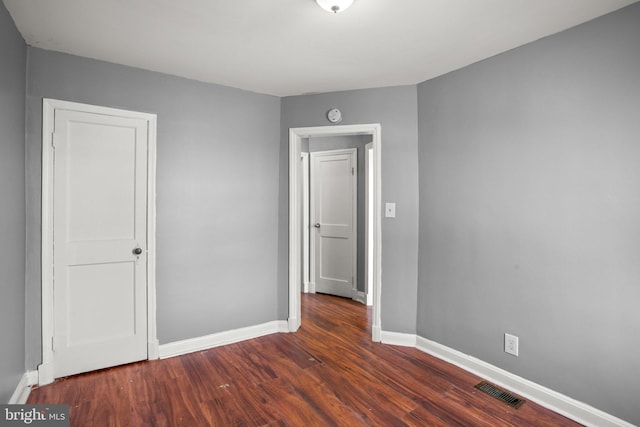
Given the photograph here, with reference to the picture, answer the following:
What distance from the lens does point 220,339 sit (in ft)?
10.6

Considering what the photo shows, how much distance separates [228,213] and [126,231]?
34.6 inches

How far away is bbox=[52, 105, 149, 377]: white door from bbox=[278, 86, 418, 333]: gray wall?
2.00 meters

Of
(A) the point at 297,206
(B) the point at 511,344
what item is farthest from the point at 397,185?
(B) the point at 511,344

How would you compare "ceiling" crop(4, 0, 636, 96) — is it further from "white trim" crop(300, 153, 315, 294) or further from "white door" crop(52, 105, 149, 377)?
"white trim" crop(300, 153, 315, 294)

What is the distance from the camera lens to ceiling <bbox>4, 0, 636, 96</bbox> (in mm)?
1942

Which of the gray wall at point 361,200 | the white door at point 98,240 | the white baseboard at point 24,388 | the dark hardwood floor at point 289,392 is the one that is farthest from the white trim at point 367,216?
the white baseboard at point 24,388

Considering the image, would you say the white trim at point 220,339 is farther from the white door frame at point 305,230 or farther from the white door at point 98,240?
the white door frame at point 305,230

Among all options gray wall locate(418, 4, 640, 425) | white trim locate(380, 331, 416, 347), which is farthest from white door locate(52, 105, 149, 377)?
gray wall locate(418, 4, 640, 425)

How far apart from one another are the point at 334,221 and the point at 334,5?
331 centimetres

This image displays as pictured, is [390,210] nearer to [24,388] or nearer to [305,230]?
[305,230]

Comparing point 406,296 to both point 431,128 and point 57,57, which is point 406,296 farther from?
point 57,57

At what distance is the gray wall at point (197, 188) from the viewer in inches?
98.1

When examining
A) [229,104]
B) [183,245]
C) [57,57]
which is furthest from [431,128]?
[57,57]

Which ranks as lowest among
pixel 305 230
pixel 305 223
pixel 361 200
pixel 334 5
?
pixel 305 230
